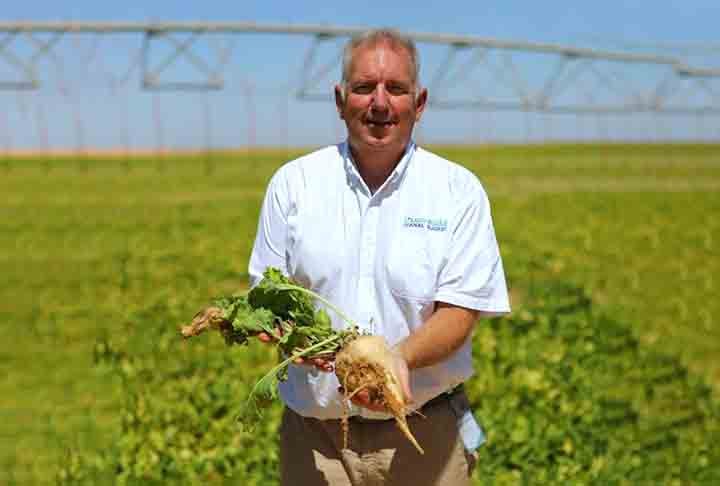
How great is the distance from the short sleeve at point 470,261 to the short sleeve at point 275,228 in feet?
1.47

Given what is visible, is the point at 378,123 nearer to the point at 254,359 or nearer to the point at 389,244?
the point at 389,244

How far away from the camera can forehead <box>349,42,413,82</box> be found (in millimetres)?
2500

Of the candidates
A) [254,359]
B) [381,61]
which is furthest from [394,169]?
[254,359]

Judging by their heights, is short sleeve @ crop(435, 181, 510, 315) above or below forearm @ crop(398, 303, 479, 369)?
above

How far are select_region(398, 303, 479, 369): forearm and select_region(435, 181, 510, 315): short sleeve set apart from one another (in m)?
0.04

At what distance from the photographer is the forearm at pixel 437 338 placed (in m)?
2.44

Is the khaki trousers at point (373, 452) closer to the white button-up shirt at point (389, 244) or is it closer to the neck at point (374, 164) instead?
the white button-up shirt at point (389, 244)

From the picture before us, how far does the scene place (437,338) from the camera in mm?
2465

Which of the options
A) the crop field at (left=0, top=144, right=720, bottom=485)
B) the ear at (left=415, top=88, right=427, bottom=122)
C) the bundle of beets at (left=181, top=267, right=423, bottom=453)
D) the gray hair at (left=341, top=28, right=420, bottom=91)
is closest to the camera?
the bundle of beets at (left=181, top=267, right=423, bottom=453)

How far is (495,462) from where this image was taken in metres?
4.82

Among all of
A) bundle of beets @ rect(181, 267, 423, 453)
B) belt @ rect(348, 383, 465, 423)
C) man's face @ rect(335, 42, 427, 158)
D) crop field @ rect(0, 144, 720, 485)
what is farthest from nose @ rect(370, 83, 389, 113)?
crop field @ rect(0, 144, 720, 485)

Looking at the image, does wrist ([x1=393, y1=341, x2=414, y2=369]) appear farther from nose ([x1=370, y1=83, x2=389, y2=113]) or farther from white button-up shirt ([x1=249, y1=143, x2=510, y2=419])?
nose ([x1=370, y1=83, x2=389, y2=113])

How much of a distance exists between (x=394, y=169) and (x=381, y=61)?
298 millimetres

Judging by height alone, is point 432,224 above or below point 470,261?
above
